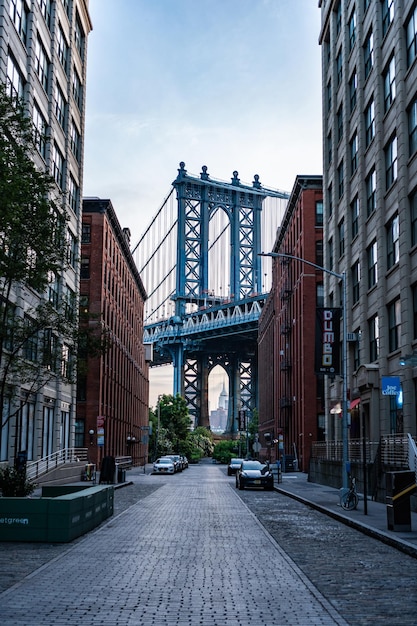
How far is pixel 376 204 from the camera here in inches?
1442

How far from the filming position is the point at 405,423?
99.1ft

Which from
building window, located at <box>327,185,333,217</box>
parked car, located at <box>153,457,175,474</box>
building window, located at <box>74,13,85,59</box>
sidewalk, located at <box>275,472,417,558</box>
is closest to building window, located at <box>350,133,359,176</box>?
building window, located at <box>327,185,333,217</box>

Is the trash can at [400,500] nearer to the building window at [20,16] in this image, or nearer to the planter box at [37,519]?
the planter box at [37,519]

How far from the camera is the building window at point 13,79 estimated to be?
33.6 metres

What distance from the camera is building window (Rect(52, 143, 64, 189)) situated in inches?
1732

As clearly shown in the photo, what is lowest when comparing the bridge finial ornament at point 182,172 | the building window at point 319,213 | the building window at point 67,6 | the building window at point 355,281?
the building window at point 355,281

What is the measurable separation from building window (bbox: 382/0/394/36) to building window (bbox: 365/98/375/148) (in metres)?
3.52

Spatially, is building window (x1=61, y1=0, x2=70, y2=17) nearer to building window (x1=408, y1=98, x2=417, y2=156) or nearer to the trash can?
building window (x1=408, y1=98, x2=417, y2=156)

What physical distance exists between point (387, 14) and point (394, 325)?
49.8 feet

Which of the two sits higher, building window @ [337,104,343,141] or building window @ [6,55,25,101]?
building window @ [337,104,343,141]

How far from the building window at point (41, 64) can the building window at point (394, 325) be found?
2116 centimetres

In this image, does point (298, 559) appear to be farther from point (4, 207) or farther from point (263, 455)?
point (263, 455)

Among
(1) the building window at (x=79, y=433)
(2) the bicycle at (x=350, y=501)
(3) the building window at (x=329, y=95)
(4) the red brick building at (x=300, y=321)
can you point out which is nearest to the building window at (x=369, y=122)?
(3) the building window at (x=329, y=95)

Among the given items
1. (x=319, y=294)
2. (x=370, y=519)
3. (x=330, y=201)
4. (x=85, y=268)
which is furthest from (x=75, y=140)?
(x=370, y=519)
